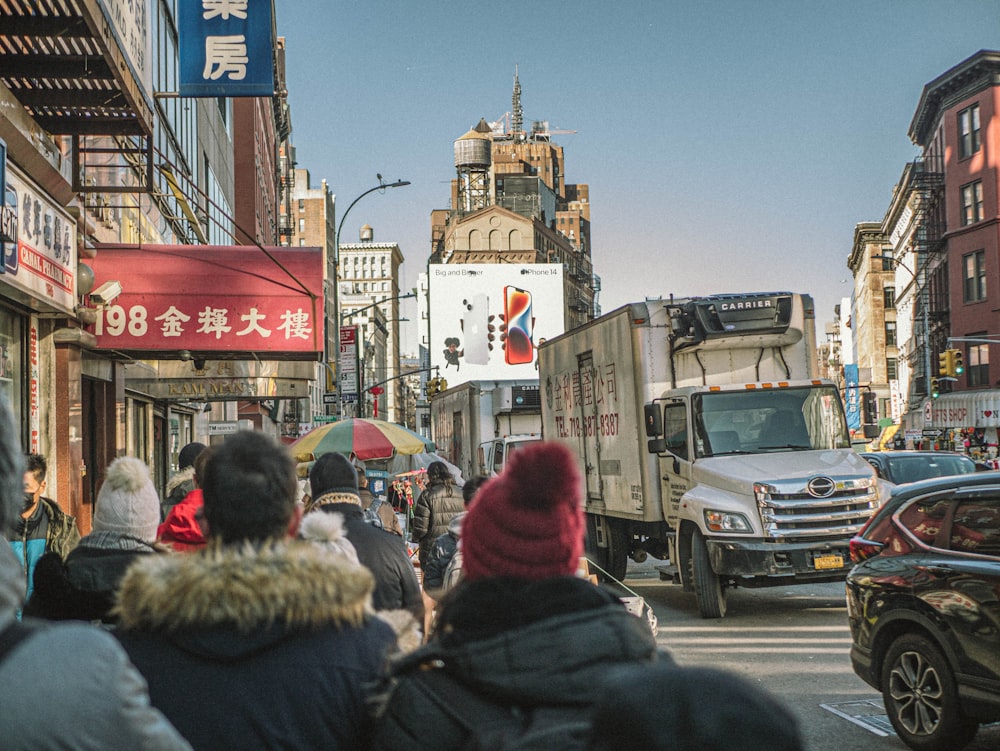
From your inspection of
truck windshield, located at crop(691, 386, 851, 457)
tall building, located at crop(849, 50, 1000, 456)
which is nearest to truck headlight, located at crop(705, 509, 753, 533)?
truck windshield, located at crop(691, 386, 851, 457)

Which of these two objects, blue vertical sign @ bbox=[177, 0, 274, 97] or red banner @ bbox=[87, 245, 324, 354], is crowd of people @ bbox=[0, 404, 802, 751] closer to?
red banner @ bbox=[87, 245, 324, 354]

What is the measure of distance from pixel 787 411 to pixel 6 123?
949 centimetres

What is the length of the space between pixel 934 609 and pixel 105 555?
187 inches

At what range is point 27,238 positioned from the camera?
35.1 feet

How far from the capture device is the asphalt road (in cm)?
779

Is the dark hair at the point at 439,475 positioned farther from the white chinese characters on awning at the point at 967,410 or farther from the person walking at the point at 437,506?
the white chinese characters on awning at the point at 967,410

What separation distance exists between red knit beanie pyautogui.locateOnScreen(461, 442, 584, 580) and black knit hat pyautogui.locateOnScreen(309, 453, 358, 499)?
3.89 metres

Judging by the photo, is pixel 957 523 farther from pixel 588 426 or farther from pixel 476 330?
pixel 476 330

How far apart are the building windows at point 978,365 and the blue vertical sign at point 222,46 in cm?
4999

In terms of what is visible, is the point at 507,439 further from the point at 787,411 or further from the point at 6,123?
the point at 6,123

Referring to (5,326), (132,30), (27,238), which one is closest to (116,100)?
(132,30)

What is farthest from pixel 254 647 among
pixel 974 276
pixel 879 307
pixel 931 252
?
pixel 879 307

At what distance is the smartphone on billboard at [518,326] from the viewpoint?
88.8 m

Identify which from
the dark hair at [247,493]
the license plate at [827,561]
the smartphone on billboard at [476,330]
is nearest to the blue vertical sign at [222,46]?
the license plate at [827,561]
